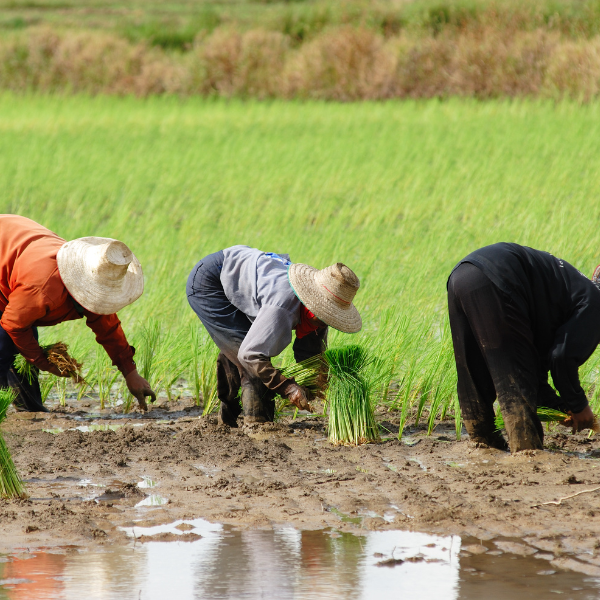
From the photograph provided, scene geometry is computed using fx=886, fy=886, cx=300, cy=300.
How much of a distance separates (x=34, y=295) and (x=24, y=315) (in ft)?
0.38

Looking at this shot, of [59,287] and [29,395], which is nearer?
[59,287]

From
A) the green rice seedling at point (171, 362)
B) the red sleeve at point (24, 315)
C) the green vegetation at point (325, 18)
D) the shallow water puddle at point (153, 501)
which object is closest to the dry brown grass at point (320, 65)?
the green vegetation at point (325, 18)

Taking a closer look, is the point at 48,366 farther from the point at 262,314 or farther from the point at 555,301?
the point at 555,301

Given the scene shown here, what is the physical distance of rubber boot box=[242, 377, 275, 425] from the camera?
170 inches

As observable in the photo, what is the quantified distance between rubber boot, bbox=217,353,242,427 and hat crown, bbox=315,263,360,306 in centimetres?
78

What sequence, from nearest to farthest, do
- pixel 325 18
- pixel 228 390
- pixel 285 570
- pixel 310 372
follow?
pixel 285 570 → pixel 310 372 → pixel 228 390 → pixel 325 18

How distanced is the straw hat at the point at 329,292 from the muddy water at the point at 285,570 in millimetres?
1149

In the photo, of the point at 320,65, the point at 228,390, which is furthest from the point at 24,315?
the point at 320,65

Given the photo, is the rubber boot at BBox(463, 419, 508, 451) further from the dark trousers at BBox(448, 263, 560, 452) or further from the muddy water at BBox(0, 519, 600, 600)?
Answer: the muddy water at BBox(0, 519, 600, 600)

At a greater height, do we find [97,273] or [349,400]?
[97,273]

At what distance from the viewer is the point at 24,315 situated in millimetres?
4160

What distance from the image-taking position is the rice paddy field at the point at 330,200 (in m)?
5.02

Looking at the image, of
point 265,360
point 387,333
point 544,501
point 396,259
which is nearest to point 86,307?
point 265,360

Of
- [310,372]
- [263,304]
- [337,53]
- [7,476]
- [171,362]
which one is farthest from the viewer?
[337,53]
